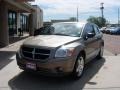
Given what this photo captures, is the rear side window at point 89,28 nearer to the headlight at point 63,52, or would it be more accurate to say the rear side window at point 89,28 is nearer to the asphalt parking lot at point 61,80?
the asphalt parking lot at point 61,80

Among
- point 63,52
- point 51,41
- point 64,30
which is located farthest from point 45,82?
point 64,30

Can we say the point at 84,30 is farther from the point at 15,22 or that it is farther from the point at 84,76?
the point at 15,22

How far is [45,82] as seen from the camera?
7.25 metres

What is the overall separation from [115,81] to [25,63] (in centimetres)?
255

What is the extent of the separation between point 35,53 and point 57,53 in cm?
60

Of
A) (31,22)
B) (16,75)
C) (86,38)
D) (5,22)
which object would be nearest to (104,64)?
(86,38)

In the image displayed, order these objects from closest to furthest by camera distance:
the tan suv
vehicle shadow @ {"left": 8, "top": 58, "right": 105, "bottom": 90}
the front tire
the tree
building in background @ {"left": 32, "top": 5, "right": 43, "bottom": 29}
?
vehicle shadow @ {"left": 8, "top": 58, "right": 105, "bottom": 90} < the tan suv < the front tire < building in background @ {"left": 32, "top": 5, "right": 43, "bottom": 29} < the tree

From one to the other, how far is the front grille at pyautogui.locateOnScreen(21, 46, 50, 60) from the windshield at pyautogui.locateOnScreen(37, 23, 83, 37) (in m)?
1.47

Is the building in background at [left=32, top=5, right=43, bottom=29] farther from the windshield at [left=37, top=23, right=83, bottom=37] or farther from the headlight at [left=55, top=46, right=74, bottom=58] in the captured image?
the headlight at [left=55, top=46, right=74, bottom=58]

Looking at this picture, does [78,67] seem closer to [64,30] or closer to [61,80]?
[61,80]

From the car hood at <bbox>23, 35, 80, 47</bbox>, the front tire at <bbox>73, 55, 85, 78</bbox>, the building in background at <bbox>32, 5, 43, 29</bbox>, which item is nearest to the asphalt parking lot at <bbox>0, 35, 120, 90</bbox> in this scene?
the front tire at <bbox>73, 55, 85, 78</bbox>

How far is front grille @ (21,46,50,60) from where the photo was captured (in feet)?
22.9

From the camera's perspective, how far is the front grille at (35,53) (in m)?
6.98

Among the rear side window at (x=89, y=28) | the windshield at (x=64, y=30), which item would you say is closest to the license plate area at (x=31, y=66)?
the windshield at (x=64, y=30)
